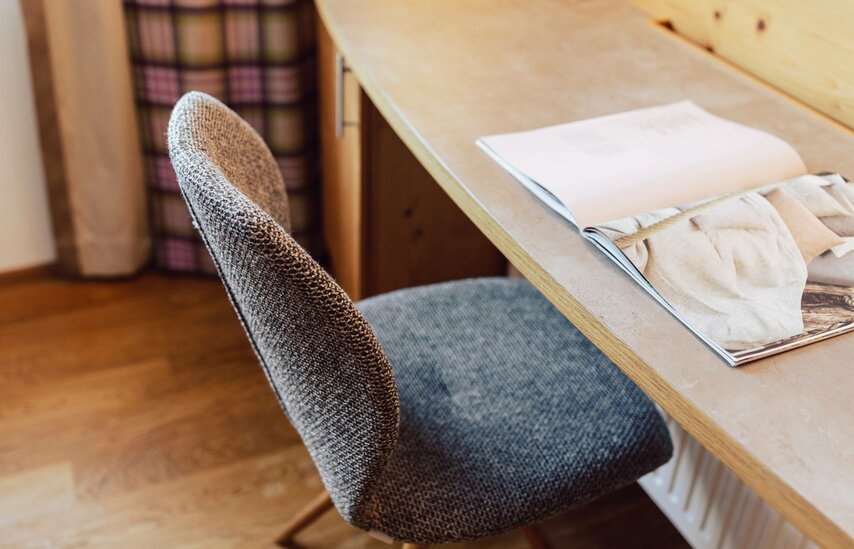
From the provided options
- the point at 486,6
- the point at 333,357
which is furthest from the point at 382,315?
the point at 486,6

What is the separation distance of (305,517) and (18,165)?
1.02m

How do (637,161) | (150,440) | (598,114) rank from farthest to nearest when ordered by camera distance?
(150,440) < (598,114) < (637,161)

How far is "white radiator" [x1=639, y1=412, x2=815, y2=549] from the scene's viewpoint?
3.62 feet

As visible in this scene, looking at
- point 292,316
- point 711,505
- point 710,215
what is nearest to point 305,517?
point 711,505

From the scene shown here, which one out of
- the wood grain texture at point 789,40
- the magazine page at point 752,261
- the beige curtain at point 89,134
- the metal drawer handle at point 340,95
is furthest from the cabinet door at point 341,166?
the magazine page at point 752,261

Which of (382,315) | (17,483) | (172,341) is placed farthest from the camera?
(172,341)

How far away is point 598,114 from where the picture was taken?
39.7 inches

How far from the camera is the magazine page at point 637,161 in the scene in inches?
32.8

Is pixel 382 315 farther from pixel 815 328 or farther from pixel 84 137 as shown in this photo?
pixel 84 137

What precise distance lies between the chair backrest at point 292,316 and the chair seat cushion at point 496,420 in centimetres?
9

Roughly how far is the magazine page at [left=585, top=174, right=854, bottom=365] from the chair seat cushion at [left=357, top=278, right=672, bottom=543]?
11.5 inches

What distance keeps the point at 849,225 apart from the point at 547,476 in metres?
0.39

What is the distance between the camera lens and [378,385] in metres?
0.75

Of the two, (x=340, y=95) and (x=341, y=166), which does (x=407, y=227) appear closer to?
(x=341, y=166)
